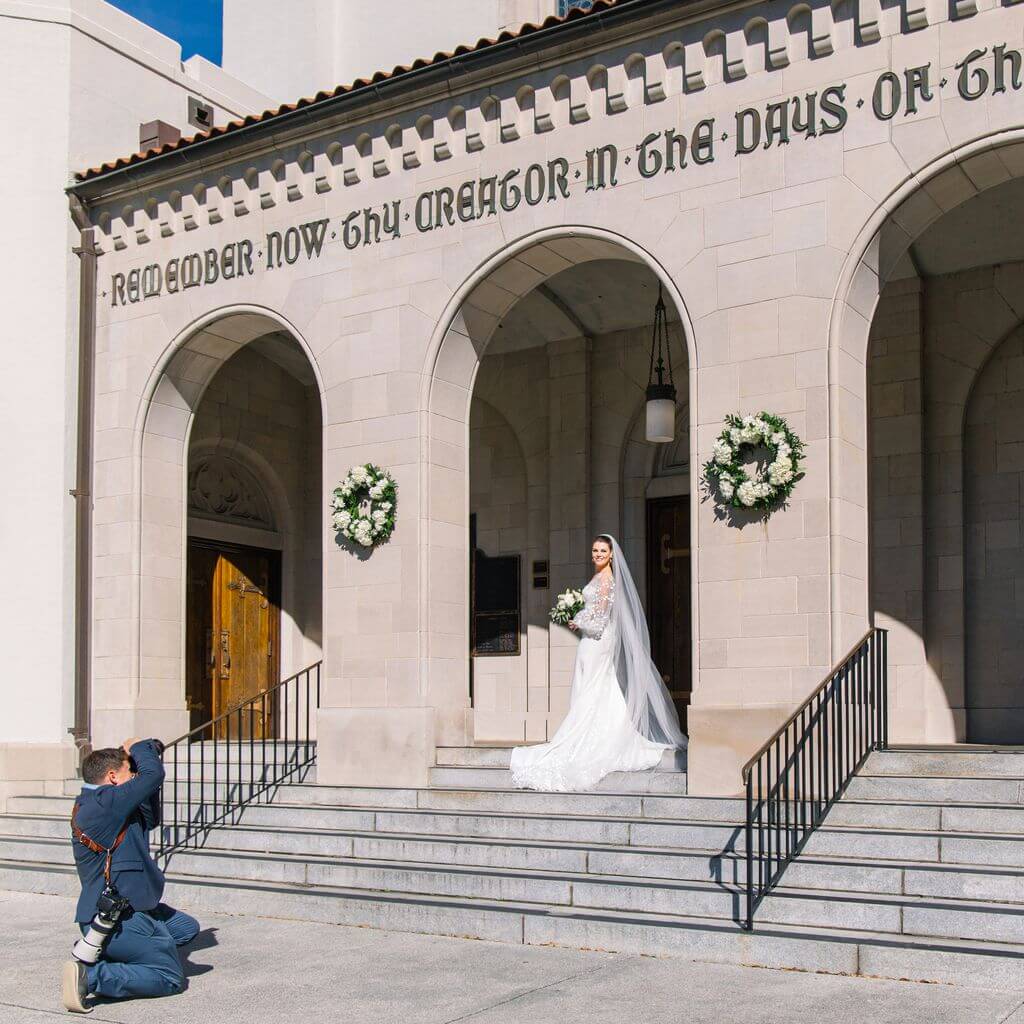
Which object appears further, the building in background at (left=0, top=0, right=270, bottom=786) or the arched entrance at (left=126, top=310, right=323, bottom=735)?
the arched entrance at (left=126, top=310, right=323, bottom=735)

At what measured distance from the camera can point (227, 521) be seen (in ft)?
54.5

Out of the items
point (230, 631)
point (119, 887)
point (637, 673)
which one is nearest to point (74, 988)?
point (119, 887)

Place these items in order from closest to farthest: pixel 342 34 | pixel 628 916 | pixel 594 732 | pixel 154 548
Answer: pixel 628 916
pixel 594 732
pixel 154 548
pixel 342 34

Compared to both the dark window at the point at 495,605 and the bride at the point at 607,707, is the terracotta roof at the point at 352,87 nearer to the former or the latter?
the bride at the point at 607,707

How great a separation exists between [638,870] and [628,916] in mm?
728

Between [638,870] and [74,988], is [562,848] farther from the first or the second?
[74,988]

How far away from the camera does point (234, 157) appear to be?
542 inches

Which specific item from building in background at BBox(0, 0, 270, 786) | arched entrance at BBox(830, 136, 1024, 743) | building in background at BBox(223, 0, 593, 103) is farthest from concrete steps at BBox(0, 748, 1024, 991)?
building in background at BBox(223, 0, 593, 103)

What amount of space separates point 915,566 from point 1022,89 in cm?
473

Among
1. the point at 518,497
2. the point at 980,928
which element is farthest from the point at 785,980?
the point at 518,497

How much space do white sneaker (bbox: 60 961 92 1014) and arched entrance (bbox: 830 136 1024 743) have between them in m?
8.10

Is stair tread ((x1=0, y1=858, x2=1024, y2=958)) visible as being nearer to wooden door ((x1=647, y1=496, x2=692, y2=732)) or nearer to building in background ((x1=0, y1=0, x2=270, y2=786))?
building in background ((x1=0, y1=0, x2=270, y2=786))

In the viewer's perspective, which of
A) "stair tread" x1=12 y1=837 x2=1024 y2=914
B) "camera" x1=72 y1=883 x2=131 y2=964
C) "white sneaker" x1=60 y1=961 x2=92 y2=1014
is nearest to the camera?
"white sneaker" x1=60 y1=961 x2=92 y2=1014

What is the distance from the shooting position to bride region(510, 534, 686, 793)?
10961 millimetres
